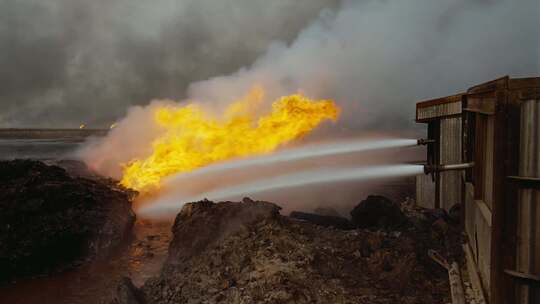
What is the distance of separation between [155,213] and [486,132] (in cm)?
1764

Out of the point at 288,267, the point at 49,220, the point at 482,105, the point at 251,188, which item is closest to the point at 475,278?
the point at 482,105

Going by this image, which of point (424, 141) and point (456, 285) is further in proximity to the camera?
point (424, 141)

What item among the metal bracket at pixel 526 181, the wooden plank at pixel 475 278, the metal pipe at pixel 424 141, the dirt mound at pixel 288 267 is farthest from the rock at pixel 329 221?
the metal bracket at pixel 526 181

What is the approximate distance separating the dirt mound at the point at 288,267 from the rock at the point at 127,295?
18 cm

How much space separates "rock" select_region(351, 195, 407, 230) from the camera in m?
12.0

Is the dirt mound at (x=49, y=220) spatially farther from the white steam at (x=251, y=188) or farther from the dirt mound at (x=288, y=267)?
the dirt mound at (x=288, y=267)

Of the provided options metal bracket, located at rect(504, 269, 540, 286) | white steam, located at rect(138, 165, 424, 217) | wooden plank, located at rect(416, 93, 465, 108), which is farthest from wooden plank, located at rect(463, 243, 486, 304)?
white steam, located at rect(138, 165, 424, 217)

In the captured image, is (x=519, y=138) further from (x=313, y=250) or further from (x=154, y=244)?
(x=154, y=244)

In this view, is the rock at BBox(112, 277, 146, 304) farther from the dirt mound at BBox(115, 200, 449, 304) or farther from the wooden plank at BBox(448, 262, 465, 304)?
the wooden plank at BBox(448, 262, 465, 304)

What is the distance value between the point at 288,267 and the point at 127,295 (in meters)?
3.97

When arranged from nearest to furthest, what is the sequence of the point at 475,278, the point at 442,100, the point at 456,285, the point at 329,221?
the point at 475,278 → the point at 456,285 → the point at 329,221 → the point at 442,100

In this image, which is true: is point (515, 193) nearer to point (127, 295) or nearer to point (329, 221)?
point (329, 221)

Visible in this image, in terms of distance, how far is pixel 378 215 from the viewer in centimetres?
1246

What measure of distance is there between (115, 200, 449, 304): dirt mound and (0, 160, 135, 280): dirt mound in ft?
16.9
